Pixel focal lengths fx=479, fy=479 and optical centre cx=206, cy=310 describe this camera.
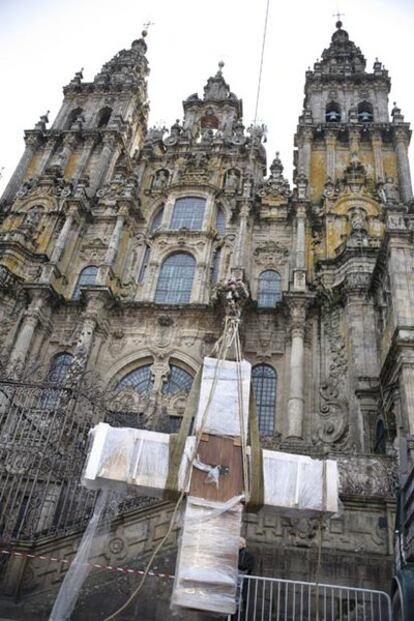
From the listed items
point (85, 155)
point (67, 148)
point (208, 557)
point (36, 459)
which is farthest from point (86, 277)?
point (208, 557)

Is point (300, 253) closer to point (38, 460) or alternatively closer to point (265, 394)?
point (265, 394)

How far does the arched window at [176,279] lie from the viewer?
22141mm

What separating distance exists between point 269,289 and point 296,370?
17.4ft

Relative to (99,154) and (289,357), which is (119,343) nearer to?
(289,357)

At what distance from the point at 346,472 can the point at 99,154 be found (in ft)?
79.8

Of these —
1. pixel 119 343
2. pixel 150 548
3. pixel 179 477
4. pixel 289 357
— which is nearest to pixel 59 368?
pixel 119 343

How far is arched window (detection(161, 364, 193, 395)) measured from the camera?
1920 centimetres

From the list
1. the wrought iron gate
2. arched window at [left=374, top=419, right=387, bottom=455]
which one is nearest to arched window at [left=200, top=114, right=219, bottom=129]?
arched window at [left=374, top=419, right=387, bottom=455]

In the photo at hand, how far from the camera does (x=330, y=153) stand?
2608cm

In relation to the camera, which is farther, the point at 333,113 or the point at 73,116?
the point at 73,116

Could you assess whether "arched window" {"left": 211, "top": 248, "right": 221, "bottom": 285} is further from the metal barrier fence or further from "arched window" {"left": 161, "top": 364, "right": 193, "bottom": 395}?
the metal barrier fence

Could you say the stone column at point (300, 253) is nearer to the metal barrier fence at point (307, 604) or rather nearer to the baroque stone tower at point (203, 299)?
the baroque stone tower at point (203, 299)

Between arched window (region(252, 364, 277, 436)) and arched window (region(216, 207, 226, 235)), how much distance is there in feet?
27.0

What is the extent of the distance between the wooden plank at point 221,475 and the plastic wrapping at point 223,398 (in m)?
0.14
